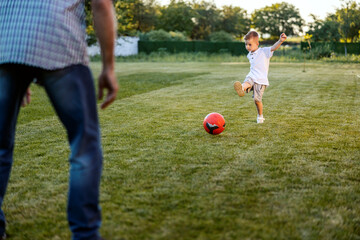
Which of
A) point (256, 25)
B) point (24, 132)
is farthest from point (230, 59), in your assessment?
point (256, 25)

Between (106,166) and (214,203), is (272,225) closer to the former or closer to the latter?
(214,203)

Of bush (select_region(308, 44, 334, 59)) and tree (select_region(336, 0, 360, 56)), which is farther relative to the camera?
tree (select_region(336, 0, 360, 56))

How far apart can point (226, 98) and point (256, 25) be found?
9813 centimetres

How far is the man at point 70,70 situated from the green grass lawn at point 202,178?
0.58 meters

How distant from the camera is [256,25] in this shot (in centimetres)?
10369

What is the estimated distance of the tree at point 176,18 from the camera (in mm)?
80750

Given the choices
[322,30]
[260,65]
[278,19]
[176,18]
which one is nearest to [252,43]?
[260,65]

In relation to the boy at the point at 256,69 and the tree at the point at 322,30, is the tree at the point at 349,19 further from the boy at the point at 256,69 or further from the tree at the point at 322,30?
the boy at the point at 256,69

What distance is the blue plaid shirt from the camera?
2.10 meters

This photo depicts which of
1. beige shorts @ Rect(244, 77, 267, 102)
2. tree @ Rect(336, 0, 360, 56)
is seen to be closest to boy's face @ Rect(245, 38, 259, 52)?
beige shorts @ Rect(244, 77, 267, 102)

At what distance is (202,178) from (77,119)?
79.0 inches

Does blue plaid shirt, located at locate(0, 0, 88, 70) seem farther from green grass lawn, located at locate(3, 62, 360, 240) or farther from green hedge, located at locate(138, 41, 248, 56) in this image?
green hedge, located at locate(138, 41, 248, 56)

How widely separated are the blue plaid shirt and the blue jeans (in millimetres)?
60

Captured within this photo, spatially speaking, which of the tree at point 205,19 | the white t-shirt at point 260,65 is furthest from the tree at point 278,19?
the white t-shirt at point 260,65
